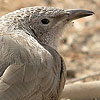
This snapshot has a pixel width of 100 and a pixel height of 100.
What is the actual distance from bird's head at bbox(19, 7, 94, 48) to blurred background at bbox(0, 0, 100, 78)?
7.83ft

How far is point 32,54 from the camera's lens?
321 centimetres

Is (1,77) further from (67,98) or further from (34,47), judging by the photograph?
(67,98)

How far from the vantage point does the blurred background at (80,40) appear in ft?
22.0

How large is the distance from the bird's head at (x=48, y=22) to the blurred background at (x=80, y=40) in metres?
2.39

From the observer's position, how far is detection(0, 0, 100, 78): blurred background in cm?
670

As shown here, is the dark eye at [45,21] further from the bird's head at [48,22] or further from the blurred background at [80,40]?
the blurred background at [80,40]

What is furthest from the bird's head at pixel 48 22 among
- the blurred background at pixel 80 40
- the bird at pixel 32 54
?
the blurred background at pixel 80 40

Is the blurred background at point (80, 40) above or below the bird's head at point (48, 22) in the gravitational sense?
above

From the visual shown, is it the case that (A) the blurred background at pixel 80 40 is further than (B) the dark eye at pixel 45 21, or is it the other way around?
(A) the blurred background at pixel 80 40

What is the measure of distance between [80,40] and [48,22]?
390 cm

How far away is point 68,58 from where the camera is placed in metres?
6.96

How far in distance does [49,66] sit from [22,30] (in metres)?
0.40

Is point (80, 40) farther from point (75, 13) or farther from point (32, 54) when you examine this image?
point (32, 54)

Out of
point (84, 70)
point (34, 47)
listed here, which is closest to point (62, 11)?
point (34, 47)
